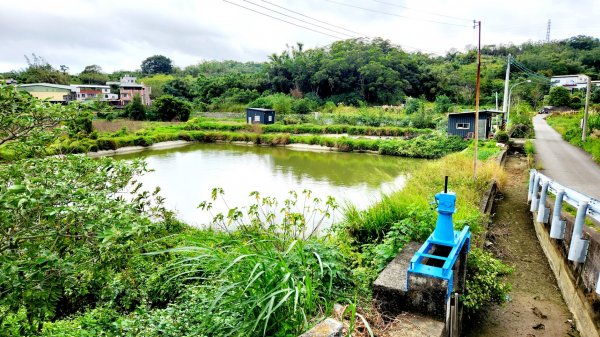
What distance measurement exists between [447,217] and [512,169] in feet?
31.6

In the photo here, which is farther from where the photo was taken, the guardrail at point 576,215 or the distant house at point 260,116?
the distant house at point 260,116

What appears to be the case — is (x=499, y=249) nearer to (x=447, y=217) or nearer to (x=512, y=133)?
(x=447, y=217)

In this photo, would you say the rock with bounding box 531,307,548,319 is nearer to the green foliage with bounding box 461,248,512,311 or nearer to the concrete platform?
the green foliage with bounding box 461,248,512,311

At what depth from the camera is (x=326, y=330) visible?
1.50m

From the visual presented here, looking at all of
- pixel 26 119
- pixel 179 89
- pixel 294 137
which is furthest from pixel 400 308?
pixel 179 89

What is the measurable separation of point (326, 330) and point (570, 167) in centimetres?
1052

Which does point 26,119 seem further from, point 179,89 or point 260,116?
point 179,89

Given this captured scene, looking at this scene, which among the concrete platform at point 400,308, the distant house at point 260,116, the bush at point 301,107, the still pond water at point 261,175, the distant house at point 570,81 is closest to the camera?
the concrete platform at point 400,308

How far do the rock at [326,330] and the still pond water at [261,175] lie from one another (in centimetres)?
506

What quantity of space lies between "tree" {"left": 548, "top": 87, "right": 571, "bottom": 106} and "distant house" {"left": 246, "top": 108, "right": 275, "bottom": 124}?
2788 centimetres

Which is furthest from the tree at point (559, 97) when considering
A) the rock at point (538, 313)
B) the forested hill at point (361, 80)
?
the rock at point (538, 313)

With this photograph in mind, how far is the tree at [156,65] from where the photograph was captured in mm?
70875

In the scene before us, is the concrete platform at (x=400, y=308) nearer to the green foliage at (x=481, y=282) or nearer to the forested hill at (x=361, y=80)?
the green foliage at (x=481, y=282)

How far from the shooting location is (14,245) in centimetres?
177
